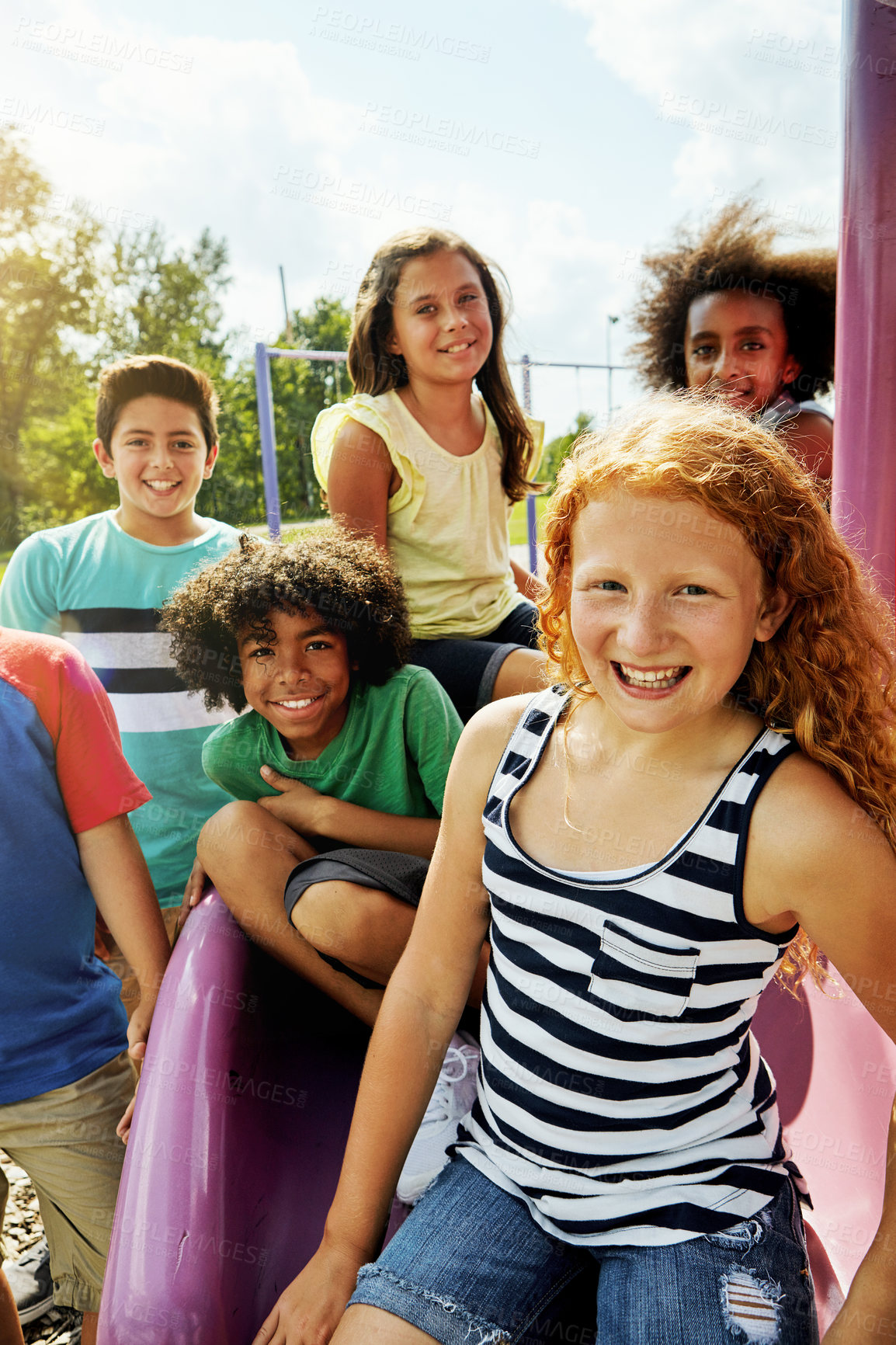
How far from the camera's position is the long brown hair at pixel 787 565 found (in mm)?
734

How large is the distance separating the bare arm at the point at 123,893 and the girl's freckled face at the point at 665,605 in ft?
2.34

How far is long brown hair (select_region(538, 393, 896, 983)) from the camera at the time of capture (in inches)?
28.9

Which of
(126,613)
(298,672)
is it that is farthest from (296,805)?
(126,613)

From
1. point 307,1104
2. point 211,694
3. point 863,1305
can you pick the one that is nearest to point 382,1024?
point 307,1104

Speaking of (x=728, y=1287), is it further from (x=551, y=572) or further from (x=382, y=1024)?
(x=551, y=572)

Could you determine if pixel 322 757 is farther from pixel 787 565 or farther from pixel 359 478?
pixel 787 565

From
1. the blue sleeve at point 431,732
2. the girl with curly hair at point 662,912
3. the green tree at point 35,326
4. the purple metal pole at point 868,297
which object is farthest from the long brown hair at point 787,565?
the green tree at point 35,326

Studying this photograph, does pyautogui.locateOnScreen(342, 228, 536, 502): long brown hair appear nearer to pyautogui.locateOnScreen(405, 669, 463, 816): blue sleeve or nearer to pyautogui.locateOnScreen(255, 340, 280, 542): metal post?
pyautogui.locateOnScreen(255, 340, 280, 542): metal post

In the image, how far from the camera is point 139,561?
1435 mm

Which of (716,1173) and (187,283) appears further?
(187,283)

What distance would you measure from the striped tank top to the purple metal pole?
480 mm

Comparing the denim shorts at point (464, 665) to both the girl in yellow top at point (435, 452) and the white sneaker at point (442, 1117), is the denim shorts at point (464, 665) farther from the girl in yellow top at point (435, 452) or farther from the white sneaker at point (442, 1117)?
the white sneaker at point (442, 1117)

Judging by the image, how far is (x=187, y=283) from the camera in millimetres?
1991

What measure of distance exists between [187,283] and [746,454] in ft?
5.37
